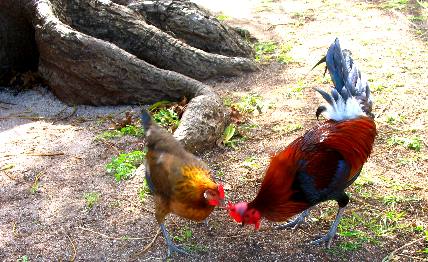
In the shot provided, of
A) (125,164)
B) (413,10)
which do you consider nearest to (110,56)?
(125,164)

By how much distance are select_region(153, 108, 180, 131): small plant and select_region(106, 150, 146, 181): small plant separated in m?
0.55

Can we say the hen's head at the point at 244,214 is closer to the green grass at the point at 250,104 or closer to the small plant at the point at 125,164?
the small plant at the point at 125,164

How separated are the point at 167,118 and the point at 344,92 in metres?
2.09

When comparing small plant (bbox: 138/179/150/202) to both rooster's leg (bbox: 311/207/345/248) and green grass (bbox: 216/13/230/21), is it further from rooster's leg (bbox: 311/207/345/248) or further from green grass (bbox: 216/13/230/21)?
green grass (bbox: 216/13/230/21)

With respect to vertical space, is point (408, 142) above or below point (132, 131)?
above

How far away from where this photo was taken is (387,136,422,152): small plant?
192 inches

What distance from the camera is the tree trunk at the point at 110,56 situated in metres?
5.55

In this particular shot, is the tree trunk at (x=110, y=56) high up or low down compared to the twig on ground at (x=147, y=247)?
up

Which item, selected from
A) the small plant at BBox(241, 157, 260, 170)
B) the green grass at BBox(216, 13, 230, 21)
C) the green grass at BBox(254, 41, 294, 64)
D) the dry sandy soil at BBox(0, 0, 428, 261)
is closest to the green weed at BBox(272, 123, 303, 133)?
the dry sandy soil at BBox(0, 0, 428, 261)

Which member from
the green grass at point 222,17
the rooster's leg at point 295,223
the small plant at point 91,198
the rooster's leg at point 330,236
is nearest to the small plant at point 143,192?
the small plant at point 91,198

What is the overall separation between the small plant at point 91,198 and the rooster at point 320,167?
144 cm

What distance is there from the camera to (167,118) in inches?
209

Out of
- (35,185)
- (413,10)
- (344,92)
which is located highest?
(344,92)

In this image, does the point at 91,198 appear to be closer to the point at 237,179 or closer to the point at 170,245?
the point at 170,245
